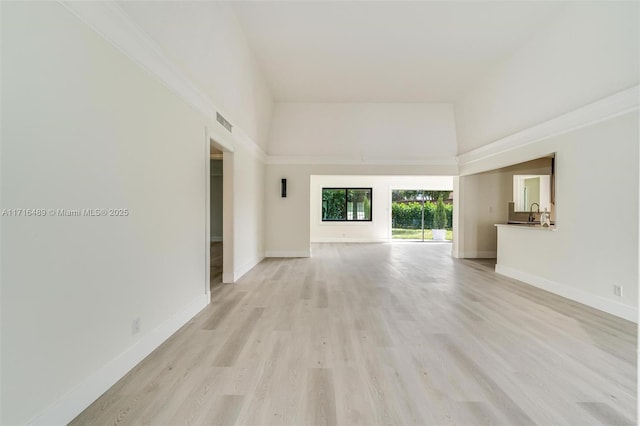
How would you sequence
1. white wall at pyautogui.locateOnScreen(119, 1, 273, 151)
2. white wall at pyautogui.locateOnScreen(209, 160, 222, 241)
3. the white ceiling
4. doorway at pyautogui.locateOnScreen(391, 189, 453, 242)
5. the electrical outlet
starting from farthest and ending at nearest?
doorway at pyautogui.locateOnScreen(391, 189, 453, 242) < white wall at pyautogui.locateOnScreen(209, 160, 222, 241) < the white ceiling < white wall at pyautogui.locateOnScreen(119, 1, 273, 151) < the electrical outlet

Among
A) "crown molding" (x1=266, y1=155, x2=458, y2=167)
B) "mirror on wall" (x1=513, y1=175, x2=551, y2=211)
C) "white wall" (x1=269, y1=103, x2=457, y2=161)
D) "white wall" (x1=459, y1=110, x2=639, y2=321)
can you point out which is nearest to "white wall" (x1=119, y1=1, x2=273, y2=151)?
"white wall" (x1=269, y1=103, x2=457, y2=161)

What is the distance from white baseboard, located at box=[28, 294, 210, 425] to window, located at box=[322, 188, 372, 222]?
25.4 feet

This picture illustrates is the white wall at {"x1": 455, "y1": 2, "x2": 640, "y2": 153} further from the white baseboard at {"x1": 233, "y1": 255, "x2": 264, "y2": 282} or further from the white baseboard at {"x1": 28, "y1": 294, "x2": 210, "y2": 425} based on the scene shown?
the white baseboard at {"x1": 233, "y1": 255, "x2": 264, "y2": 282}

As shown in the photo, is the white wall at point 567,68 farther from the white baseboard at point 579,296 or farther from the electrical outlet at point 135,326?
the electrical outlet at point 135,326

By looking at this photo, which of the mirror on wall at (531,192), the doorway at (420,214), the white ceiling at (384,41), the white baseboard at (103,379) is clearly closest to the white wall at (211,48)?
the white ceiling at (384,41)

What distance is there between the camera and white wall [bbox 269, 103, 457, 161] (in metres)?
6.04

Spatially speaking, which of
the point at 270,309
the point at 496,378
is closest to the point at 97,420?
the point at 270,309

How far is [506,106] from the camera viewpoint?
14.8 feet

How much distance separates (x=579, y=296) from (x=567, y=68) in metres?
2.92

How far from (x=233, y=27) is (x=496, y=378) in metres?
4.36

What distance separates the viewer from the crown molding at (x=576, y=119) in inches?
115

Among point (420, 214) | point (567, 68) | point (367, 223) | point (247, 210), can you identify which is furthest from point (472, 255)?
point (247, 210)

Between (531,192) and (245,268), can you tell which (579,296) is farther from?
(245,268)

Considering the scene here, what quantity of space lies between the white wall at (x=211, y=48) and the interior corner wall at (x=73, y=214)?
395 millimetres
